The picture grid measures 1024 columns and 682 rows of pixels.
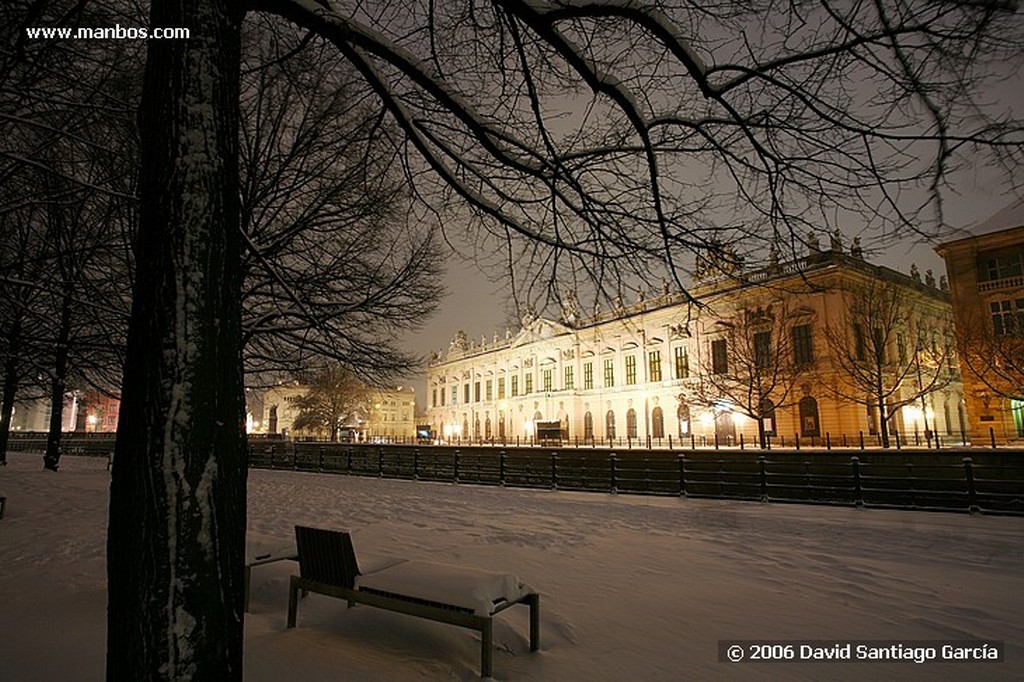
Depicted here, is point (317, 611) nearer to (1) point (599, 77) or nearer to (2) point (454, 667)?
(2) point (454, 667)

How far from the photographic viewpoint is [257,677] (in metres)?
3.34

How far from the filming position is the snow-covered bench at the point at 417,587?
365 centimetres

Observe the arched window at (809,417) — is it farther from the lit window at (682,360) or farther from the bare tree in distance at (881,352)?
the lit window at (682,360)

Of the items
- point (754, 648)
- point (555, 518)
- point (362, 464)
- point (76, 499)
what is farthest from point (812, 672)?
point (362, 464)

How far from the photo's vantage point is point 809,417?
36.3 metres

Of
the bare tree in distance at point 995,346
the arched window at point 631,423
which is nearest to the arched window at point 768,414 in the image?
the bare tree in distance at point 995,346

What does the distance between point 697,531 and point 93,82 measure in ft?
34.8

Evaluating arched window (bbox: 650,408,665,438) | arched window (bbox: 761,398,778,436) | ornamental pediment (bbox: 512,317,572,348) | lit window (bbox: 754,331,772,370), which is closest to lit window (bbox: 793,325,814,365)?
arched window (bbox: 761,398,778,436)

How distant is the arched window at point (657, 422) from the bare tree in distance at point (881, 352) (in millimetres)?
16702

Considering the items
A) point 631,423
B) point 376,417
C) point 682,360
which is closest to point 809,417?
point 682,360

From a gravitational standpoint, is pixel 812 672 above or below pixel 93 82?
below

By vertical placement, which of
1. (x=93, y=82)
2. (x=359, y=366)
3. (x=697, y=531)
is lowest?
(x=697, y=531)

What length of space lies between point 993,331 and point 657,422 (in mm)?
25585

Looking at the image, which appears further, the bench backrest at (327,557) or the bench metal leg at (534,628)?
the bench backrest at (327,557)
